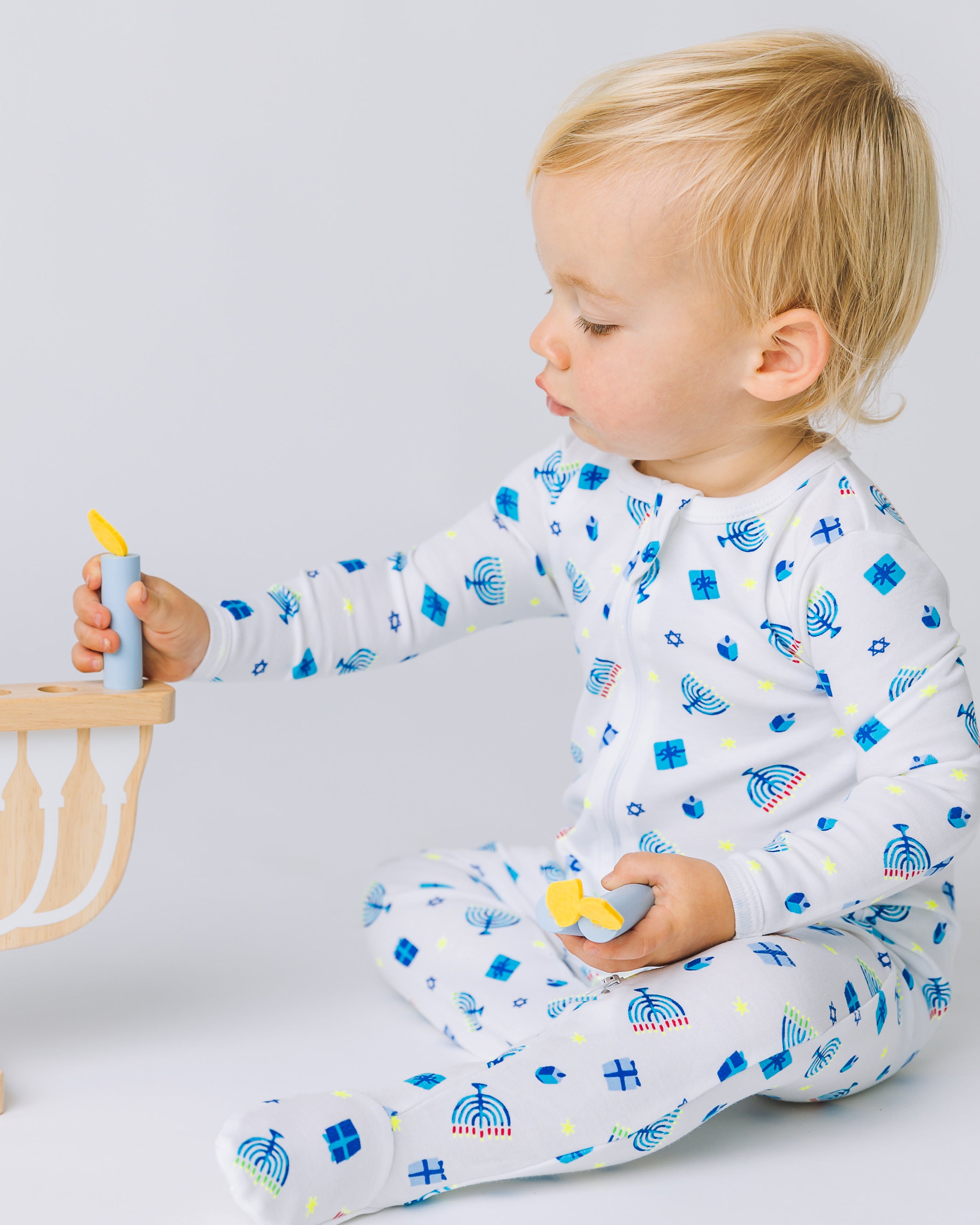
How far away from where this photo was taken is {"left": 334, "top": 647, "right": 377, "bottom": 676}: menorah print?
56.7 inches

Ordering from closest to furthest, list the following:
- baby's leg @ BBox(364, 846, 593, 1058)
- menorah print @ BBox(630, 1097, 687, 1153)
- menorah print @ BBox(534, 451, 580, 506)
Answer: menorah print @ BBox(630, 1097, 687, 1153) < baby's leg @ BBox(364, 846, 593, 1058) < menorah print @ BBox(534, 451, 580, 506)

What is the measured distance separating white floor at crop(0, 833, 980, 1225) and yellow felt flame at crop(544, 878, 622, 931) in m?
0.19

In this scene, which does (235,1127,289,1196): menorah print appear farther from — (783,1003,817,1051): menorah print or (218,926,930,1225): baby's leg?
(783,1003,817,1051): menorah print

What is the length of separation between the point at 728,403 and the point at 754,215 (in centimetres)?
15

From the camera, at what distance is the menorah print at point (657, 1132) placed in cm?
110

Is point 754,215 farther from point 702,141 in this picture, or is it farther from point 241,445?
point 241,445

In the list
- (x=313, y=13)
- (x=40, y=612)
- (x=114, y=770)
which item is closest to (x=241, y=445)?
(x=40, y=612)

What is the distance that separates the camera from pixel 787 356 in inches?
48.3

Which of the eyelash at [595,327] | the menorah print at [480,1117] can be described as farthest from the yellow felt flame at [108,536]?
the menorah print at [480,1117]

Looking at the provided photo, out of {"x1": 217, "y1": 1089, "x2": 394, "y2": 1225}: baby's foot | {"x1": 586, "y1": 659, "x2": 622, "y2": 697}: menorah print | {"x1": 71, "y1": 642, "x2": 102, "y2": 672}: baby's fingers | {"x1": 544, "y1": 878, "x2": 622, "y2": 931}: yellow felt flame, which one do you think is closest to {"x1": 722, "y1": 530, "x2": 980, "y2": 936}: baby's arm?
{"x1": 544, "y1": 878, "x2": 622, "y2": 931}: yellow felt flame

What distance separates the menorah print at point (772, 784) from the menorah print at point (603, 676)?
146mm

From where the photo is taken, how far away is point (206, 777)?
1.89 meters

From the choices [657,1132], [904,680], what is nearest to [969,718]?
[904,680]

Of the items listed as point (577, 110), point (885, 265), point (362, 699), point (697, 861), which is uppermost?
point (577, 110)
